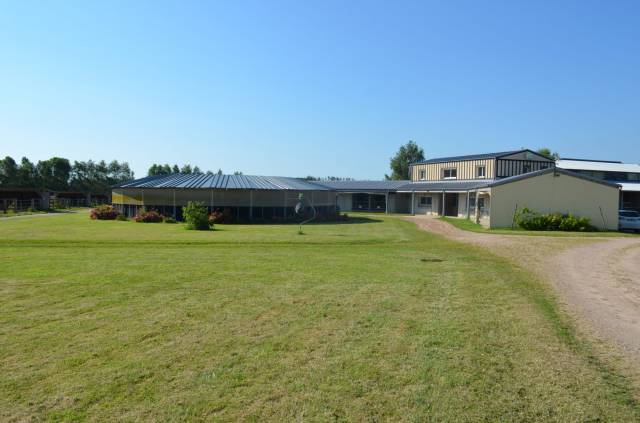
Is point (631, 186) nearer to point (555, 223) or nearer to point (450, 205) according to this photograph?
point (450, 205)

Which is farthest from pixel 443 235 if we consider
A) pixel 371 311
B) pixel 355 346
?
pixel 355 346

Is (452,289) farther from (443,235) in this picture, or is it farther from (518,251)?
(443,235)

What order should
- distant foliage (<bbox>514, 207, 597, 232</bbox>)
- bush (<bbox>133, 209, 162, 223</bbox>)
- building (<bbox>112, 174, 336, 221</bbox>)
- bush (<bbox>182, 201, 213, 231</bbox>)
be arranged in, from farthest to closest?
building (<bbox>112, 174, 336, 221</bbox>)
bush (<bbox>133, 209, 162, 223</bbox>)
distant foliage (<bbox>514, 207, 597, 232</bbox>)
bush (<bbox>182, 201, 213, 231</bbox>)

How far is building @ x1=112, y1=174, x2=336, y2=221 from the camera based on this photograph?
34375 millimetres

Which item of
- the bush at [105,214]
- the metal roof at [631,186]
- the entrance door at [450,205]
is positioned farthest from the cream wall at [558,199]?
the bush at [105,214]

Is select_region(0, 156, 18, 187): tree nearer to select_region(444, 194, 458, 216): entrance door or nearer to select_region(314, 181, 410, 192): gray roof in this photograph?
select_region(314, 181, 410, 192): gray roof

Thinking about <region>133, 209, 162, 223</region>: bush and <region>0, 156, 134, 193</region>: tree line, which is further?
<region>0, 156, 134, 193</region>: tree line

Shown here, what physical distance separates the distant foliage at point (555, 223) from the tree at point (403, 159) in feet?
221

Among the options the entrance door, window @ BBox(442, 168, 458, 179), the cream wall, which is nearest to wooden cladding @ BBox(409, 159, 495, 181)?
window @ BBox(442, 168, 458, 179)

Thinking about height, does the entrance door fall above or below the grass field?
above

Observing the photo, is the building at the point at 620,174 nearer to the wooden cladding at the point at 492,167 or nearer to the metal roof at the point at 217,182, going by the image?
the wooden cladding at the point at 492,167

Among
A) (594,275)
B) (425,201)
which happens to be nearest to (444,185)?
(425,201)

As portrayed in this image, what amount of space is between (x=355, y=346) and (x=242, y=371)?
163 centimetres

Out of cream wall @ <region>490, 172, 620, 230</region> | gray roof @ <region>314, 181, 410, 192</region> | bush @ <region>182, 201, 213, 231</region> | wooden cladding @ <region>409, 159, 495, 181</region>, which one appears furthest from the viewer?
gray roof @ <region>314, 181, 410, 192</region>
